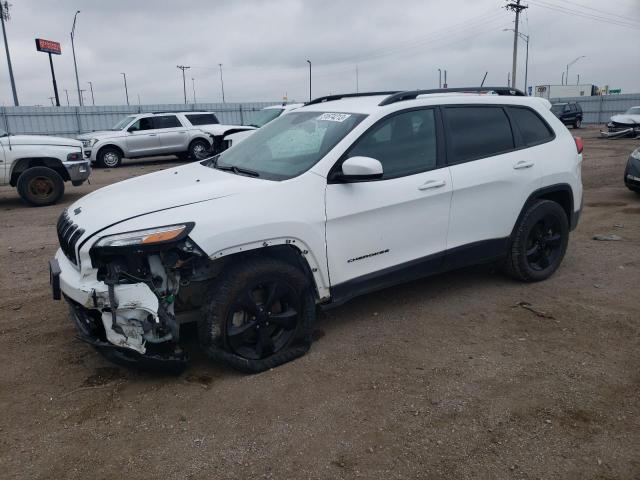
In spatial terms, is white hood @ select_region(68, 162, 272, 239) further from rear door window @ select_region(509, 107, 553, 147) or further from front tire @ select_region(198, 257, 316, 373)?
rear door window @ select_region(509, 107, 553, 147)

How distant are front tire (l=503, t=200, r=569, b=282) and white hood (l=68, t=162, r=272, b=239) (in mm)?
2554

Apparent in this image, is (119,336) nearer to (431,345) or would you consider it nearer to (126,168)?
(431,345)

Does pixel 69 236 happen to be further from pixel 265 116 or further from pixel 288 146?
pixel 265 116

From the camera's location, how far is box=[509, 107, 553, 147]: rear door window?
4.82 m

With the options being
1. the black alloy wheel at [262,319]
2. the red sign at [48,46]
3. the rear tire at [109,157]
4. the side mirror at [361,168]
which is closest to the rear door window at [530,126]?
the side mirror at [361,168]

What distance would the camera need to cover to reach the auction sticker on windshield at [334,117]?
4000mm

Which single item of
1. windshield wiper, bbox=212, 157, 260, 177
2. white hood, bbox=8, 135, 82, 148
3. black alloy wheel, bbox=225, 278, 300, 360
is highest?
white hood, bbox=8, 135, 82, 148

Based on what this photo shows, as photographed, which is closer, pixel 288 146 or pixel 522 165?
pixel 288 146

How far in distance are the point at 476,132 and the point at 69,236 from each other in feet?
10.7

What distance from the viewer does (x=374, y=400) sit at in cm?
318

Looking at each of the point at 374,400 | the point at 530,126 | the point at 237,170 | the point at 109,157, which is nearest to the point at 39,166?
the point at 237,170

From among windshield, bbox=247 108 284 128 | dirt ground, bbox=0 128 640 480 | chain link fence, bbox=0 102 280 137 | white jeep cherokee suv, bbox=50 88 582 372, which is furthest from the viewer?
chain link fence, bbox=0 102 280 137

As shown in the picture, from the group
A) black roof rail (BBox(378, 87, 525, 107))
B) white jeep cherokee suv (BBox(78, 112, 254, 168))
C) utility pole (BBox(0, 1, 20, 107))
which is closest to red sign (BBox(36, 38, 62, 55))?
utility pole (BBox(0, 1, 20, 107))

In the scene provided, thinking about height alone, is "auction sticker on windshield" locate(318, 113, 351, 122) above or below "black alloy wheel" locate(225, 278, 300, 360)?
above
